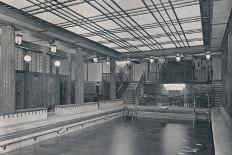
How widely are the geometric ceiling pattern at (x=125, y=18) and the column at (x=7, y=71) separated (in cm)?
146

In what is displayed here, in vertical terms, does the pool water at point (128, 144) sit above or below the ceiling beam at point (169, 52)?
below

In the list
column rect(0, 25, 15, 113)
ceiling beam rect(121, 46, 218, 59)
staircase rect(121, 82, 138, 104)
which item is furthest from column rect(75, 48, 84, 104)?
staircase rect(121, 82, 138, 104)

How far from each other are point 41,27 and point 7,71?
2677 millimetres

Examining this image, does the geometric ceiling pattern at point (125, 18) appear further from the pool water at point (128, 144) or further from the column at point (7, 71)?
the pool water at point (128, 144)

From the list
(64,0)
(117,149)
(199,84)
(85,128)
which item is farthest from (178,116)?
(64,0)

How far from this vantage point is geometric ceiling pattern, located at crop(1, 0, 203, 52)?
874 cm

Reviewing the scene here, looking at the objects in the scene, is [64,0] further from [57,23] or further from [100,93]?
[100,93]

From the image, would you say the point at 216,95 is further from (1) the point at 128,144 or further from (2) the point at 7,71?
(2) the point at 7,71

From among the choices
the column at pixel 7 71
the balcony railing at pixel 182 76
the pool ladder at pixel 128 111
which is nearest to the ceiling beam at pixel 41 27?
the column at pixel 7 71

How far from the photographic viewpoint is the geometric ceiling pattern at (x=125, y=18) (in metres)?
8.74

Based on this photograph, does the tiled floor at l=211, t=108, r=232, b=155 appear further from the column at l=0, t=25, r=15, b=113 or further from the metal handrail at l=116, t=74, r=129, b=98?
the metal handrail at l=116, t=74, r=129, b=98

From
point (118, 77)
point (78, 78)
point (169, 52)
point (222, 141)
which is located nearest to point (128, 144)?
point (222, 141)

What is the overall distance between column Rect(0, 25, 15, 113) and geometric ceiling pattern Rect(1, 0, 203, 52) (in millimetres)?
1462

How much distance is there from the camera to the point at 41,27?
10633 mm
